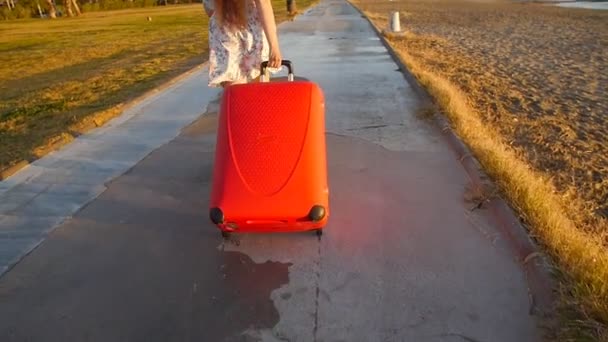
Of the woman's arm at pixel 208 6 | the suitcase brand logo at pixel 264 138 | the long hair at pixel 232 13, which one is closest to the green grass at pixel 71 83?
the woman's arm at pixel 208 6

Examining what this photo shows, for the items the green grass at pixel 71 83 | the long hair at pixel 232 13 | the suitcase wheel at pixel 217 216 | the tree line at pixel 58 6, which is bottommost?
the green grass at pixel 71 83

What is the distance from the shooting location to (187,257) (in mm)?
3416

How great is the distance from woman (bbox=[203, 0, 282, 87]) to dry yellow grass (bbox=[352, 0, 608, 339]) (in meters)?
2.24

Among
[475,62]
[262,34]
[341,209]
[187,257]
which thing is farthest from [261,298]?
[475,62]

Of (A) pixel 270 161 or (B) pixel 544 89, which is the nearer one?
(A) pixel 270 161

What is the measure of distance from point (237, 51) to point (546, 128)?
14.9ft

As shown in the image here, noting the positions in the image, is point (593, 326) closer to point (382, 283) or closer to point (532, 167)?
point (382, 283)

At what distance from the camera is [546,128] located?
22.2 feet

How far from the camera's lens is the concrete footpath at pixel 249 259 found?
108 inches

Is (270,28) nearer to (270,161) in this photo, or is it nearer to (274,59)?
(274,59)

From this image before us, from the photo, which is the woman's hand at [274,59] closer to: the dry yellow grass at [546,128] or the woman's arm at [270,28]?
the woman's arm at [270,28]

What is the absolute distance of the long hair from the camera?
159 inches

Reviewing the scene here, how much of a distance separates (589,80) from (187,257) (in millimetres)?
9617

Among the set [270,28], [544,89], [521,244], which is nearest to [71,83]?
[270,28]
